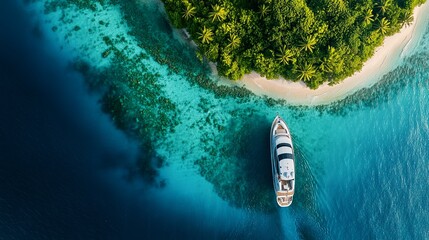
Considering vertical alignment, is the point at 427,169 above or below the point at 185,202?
above

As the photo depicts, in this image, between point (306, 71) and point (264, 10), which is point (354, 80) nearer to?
point (306, 71)

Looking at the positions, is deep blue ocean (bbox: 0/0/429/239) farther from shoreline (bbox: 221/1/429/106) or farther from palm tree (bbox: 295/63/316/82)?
palm tree (bbox: 295/63/316/82)

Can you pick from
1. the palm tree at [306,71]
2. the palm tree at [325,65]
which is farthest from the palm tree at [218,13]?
the palm tree at [325,65]

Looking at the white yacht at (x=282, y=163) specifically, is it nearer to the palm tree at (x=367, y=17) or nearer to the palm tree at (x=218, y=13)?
the palm tree at (x=218, y=13)

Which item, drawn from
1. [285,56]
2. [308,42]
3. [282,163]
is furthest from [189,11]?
[282,163]

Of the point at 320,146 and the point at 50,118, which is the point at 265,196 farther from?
the point at 50,118

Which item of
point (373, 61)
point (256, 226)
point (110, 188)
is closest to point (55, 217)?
point (110, 188)

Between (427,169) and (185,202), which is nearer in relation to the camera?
(185,202)
